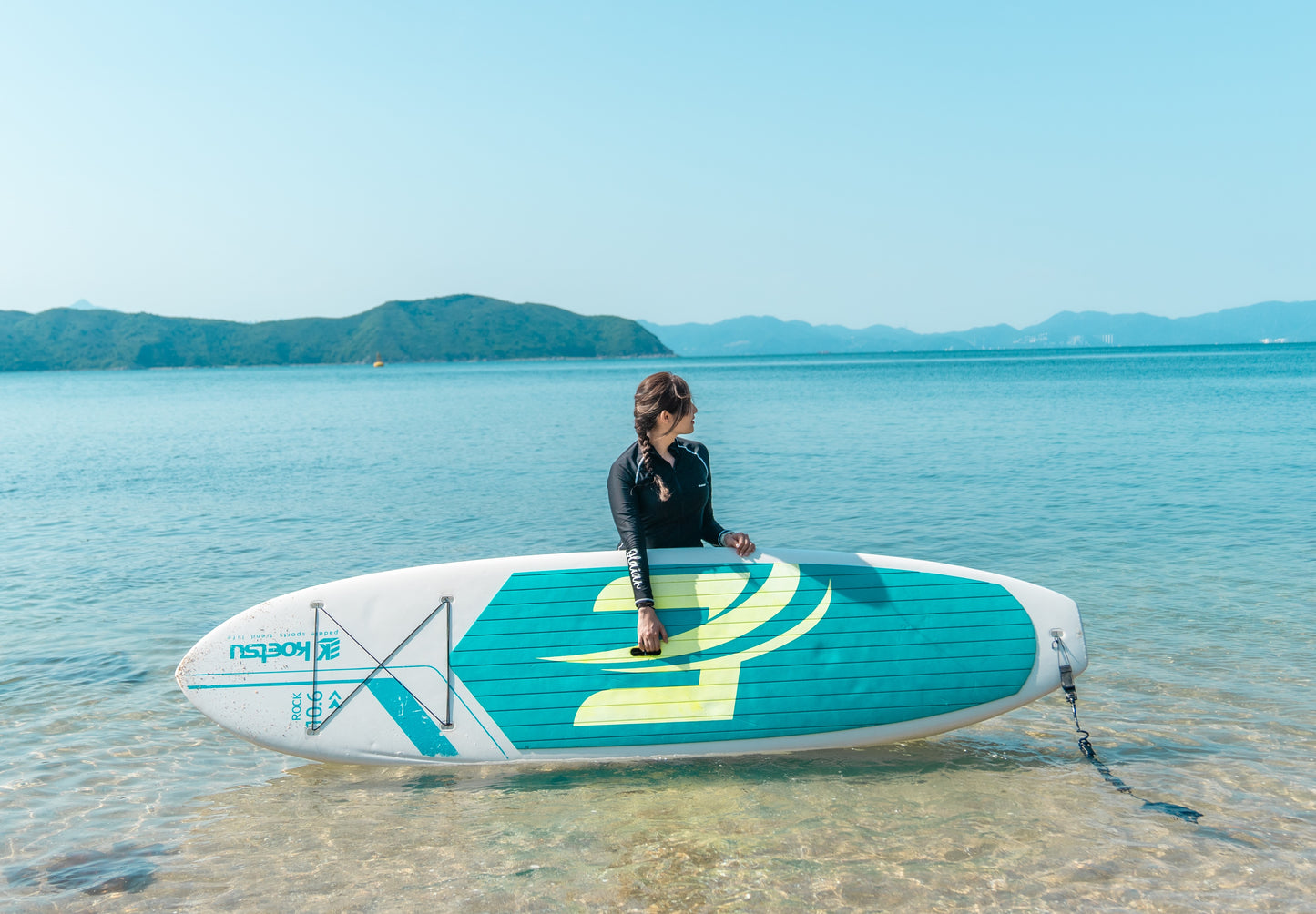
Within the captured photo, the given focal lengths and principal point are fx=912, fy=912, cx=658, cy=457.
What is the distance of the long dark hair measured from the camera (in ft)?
14.8

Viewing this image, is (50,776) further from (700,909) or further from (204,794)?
(700,909)

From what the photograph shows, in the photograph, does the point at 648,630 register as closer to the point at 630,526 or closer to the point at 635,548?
the point at 635,548

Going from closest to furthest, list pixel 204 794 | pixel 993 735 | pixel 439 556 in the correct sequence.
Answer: pixel 204 794 → pixel 993 735 → pixel 439 556

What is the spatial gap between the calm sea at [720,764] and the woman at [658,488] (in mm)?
1203

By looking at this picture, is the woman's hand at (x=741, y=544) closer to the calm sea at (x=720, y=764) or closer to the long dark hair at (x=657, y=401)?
the long dark hair at (x=657, y=401)

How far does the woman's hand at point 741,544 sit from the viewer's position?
513 cm

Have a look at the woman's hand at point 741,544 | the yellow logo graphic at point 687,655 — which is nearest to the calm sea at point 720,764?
the yellow logo graphic at point 687,655

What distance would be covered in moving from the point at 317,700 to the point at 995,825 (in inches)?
148

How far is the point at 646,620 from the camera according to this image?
492cm

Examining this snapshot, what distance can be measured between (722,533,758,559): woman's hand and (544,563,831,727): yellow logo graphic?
0.54ft

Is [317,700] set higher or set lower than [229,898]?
higher

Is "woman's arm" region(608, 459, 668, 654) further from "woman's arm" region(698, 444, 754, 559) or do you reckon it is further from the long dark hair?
"woman's arm" region(698, 444, 754, 559)

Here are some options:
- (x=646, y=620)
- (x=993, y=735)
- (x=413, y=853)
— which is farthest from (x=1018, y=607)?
(x=413, y=853)

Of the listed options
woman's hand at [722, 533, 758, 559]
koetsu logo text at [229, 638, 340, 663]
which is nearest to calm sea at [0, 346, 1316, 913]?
koetsu logo text at [229, 638, 340, 663]
